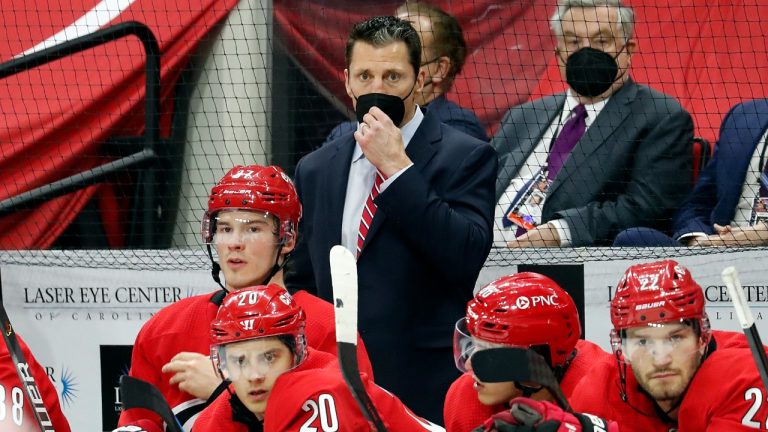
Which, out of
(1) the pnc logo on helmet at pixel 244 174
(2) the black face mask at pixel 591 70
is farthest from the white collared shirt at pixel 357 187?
(2) the black face mask at pixel 591 70

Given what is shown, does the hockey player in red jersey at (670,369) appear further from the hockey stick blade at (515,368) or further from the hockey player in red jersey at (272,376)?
the hockey player in red jersey at (272,376)

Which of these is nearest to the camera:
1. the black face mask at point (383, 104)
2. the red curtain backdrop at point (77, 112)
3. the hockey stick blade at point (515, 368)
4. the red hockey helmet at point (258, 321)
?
the hockey stick blade at point (515, 368)

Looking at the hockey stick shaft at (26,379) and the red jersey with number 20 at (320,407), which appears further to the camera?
the hockey stick shaft at (26,379)

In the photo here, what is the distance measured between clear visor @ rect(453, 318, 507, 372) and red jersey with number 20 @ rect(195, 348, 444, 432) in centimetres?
16

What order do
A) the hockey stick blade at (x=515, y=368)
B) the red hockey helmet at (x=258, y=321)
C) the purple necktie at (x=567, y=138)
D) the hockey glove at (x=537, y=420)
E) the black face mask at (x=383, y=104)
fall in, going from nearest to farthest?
the hockey glove at (x=537, y=420) < the hockey stick blade at (x=515, y=368) < the red hockey helmet at (x=258, y=321) < the black face mask at (x=383, y=104) < the purple necktie at (x=567, y=138)

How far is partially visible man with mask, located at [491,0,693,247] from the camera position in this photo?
176 inches

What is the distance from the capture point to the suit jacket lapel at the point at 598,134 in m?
4.54

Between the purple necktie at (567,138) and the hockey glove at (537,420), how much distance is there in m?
1.95

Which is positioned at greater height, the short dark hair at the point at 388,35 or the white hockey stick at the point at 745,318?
the short dark hair at the point at 388,35

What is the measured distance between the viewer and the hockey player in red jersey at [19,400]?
341 centimetres

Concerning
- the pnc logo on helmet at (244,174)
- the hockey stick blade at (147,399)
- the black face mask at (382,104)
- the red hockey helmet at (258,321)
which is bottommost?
the hockey stick blade at (147,399)

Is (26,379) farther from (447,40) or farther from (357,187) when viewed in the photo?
(447,40)

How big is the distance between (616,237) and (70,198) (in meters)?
2.00

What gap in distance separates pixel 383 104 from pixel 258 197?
402 mm
